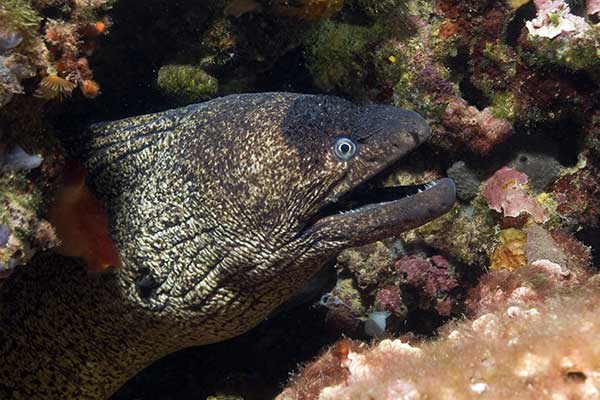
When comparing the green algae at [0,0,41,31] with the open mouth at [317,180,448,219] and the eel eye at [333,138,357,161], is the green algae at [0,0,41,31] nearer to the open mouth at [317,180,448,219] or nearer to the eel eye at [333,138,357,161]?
the eel eye at [333,138,357,161]

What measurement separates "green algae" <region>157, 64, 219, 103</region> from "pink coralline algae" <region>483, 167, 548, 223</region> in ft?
9.17

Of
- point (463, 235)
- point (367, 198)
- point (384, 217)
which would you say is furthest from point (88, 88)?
point (463, 235)

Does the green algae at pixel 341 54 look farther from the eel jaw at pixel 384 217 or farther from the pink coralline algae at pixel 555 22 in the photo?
the eel jaw at pixel 384 217

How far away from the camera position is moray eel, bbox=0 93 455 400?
342 cm

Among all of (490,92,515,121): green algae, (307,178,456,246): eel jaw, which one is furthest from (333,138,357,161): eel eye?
(490,92,515,121): green algae

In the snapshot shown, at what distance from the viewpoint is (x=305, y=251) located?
351cm

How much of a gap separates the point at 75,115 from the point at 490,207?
3822 mm

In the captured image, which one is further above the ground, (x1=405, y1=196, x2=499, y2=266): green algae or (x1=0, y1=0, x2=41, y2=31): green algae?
(x1=0, y1=0, x2=41, y2=31): green algae

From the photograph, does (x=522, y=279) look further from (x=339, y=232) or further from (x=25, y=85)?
(x=25, y=85)

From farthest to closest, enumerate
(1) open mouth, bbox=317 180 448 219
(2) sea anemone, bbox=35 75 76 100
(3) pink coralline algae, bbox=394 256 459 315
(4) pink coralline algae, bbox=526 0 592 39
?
(3) pink coralline algae, bbox=394 256 459 315
(4) pink coralline algae, bbox=526 0 592 39
(1) open mouth, bbox=317 180 448 219
(2) sea anemone, bbox=35 75 76 100

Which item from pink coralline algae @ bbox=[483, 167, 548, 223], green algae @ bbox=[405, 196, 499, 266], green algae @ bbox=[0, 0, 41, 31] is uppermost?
green algae @ bbox=[0, 0, 41, 31]

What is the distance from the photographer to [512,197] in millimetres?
4941

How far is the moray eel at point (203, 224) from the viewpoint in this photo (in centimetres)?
342

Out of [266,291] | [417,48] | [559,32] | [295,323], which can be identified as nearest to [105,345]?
[266,291]
